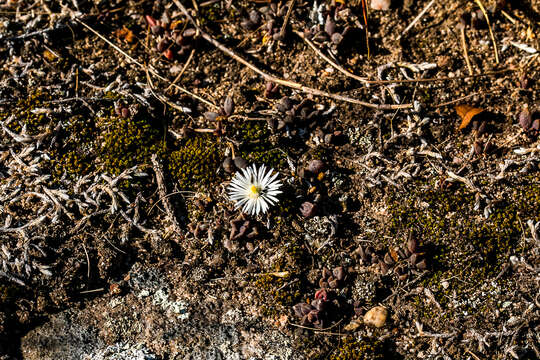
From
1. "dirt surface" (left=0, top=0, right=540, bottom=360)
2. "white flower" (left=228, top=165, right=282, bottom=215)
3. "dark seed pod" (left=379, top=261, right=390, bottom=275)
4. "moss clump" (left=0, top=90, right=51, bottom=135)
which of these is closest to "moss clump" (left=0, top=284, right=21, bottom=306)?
"dirt surface" (left=0, top=0, right=540, bottom=360)

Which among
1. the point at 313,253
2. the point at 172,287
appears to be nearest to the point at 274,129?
the point at 313,253

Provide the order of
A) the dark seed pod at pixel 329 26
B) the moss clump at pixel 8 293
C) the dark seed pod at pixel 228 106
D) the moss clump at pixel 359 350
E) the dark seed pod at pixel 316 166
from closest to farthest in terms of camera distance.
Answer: the moss clump at pixel 359 350 < the moss clump at pixel 8 293 < the dark seed pod at pixel 316 166 < the dark seed pod at pixel 228 106 < the dark seed pod at pixel 329 26

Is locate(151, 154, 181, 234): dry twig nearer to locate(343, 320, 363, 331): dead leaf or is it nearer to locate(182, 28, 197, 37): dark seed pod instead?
locate(182, 28, 197, 37): dark seed pod

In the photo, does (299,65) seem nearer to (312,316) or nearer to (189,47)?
(189,47)

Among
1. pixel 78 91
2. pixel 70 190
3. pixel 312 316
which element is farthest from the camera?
pixel 78 91

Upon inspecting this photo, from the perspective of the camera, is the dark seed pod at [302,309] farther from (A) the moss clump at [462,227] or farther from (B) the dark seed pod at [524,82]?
(B) the dark seed pod at [524,82]

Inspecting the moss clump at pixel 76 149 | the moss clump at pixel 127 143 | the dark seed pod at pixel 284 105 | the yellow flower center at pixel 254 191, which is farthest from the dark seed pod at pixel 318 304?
the moss clump at pixel 76 149
